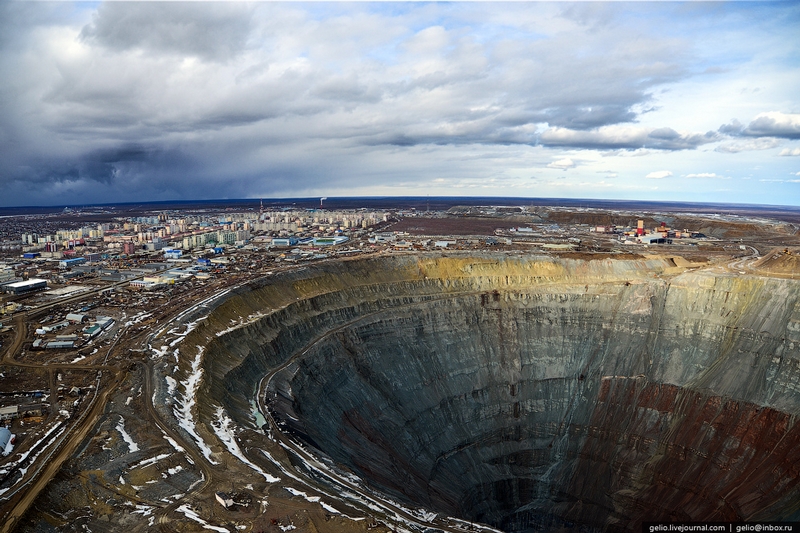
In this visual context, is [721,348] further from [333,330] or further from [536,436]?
[333,330]

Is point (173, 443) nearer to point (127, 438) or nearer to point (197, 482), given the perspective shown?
point (127, 438)

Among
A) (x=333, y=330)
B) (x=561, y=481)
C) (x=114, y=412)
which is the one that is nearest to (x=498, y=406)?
(x=561, y=481)

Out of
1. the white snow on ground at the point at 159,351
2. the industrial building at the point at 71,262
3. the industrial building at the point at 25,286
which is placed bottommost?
the white snow on ground at the point at 159,351

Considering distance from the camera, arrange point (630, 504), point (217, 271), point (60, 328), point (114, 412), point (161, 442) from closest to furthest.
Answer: point (161, 442) → point (114, 412) → point (630, 504) → point (60, 328) → point (217, 271)

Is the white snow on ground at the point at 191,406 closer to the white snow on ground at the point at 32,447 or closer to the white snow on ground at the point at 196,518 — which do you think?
the white snow on ground at the point at 196,518

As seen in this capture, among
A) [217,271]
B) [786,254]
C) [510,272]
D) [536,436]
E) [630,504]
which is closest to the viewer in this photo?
[630,504]

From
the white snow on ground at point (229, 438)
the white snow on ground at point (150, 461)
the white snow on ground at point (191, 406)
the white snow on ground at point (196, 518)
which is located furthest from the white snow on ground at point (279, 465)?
the white snow on ground at point (196, 518)

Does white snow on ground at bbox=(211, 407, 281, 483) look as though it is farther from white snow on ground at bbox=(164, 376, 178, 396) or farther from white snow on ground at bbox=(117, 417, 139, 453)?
white snow on ground at bbox=(117, 417, 139, 453)

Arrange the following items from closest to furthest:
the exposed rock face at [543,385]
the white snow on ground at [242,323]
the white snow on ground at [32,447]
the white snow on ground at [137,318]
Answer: the white snow on ground at [32,447] < the exposed rock face at [543,385] < the white snow on ground at [242,323] < the white snow on ground at [137,318]

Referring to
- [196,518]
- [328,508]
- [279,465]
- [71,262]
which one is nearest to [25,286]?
[71,262]
